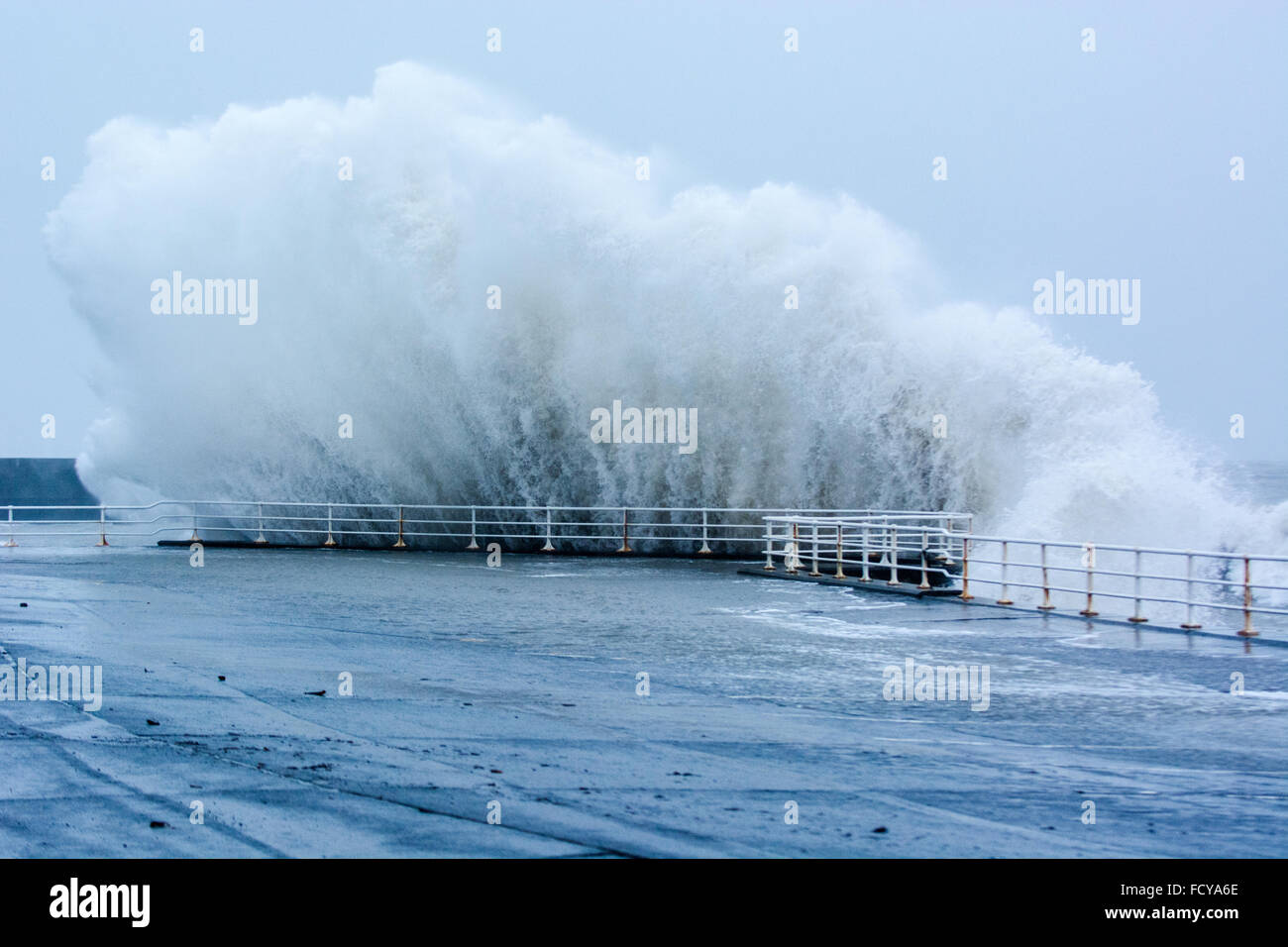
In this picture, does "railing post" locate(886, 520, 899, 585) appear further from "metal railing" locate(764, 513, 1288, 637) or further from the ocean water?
the ocean water

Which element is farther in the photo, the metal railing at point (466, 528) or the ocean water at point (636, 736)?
the metal railing at point (466, 528)

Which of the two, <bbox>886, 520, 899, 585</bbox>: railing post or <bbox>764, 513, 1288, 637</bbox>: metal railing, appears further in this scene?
<bbox>886, 520, 899, 585</bbox>: railing post

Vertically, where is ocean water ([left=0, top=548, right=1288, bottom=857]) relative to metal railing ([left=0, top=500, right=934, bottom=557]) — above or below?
below

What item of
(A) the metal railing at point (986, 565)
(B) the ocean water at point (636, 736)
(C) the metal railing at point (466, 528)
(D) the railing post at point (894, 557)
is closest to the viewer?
(B) the ocean water at point (636, 736)

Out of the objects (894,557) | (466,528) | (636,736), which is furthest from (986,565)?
(466,528)

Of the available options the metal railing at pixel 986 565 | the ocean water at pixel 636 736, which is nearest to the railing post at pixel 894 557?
the metal railing at pixel 986 565

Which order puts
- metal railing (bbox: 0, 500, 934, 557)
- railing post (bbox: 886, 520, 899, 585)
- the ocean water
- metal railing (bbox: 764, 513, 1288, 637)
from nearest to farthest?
the ocean water, metal railing (bbox: 764, 513, 1288, 637), railing post (bbox: 886, 520, 899, 585), metal railing (bbox: 0, 500, 934, 557)

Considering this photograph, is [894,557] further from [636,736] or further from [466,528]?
[466,528]

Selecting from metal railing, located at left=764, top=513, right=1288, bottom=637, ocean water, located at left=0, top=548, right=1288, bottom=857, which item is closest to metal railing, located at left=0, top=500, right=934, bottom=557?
metal railing, located at left=764, top=513, right=1288, bottom=637

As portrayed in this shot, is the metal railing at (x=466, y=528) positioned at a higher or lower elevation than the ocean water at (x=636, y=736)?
higher

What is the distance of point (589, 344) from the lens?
37.3 metres

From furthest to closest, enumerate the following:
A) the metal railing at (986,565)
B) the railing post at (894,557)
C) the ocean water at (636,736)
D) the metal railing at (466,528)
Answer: the metal railing at (466,528) → the railing post at (894,557) → the metal railing at (986,565) → the ocean water at (636,736)

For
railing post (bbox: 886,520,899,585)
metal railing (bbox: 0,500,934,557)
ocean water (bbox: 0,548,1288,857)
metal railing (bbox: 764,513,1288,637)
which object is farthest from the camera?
metal railing (bbox: 0,500,934,557)

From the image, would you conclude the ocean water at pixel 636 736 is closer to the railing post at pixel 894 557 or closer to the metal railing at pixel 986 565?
the metal railing at pixel 986 565
